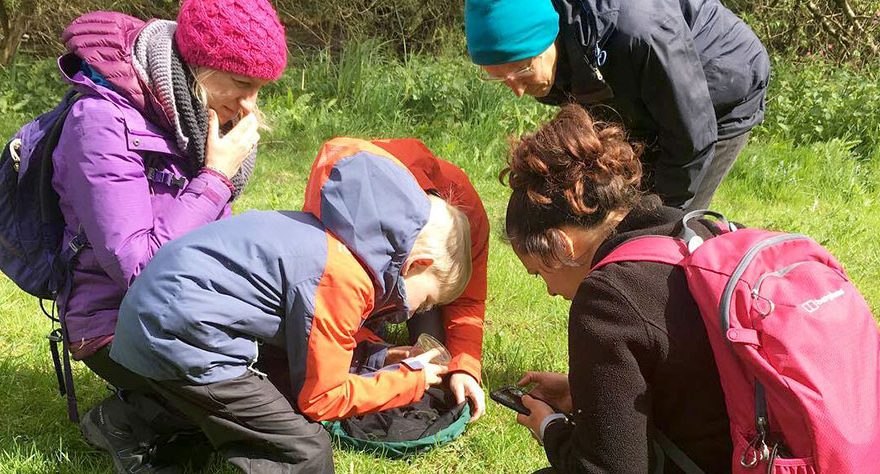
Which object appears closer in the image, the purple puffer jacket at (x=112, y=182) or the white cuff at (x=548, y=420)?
the white cuff at (x=548, y=420)

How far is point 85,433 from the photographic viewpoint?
2.70 metres

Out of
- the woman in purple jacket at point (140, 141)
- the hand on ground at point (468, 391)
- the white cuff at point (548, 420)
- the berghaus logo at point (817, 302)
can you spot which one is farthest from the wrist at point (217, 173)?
the berghaus logo at point (817, 302)

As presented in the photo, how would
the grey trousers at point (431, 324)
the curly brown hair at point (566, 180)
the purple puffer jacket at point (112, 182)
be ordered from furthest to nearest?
the grey trousers at point (431, 324) < the purple puffer jacket at point (112, 182) < the curly brown hair at point (566, 180)

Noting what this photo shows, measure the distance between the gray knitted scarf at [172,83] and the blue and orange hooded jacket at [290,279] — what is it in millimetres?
433

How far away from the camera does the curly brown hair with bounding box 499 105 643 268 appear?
6.15ft

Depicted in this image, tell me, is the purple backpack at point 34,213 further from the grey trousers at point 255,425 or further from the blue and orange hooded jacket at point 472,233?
the blue and orange hooded jacket at point 472,233

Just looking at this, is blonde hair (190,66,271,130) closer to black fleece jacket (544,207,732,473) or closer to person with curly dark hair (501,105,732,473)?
person with curly dark hair (501,105,732,473)

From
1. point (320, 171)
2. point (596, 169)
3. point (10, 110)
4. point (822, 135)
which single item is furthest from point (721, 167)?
point (10, 110)

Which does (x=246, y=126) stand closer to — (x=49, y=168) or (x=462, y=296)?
(x=49, y=168)

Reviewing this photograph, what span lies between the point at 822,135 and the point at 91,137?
5.39 m

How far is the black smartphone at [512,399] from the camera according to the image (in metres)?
2.34

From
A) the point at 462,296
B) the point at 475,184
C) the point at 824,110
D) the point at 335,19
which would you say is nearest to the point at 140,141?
the point at 462,296

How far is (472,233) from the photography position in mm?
2812

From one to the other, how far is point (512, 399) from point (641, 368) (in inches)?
30.9
